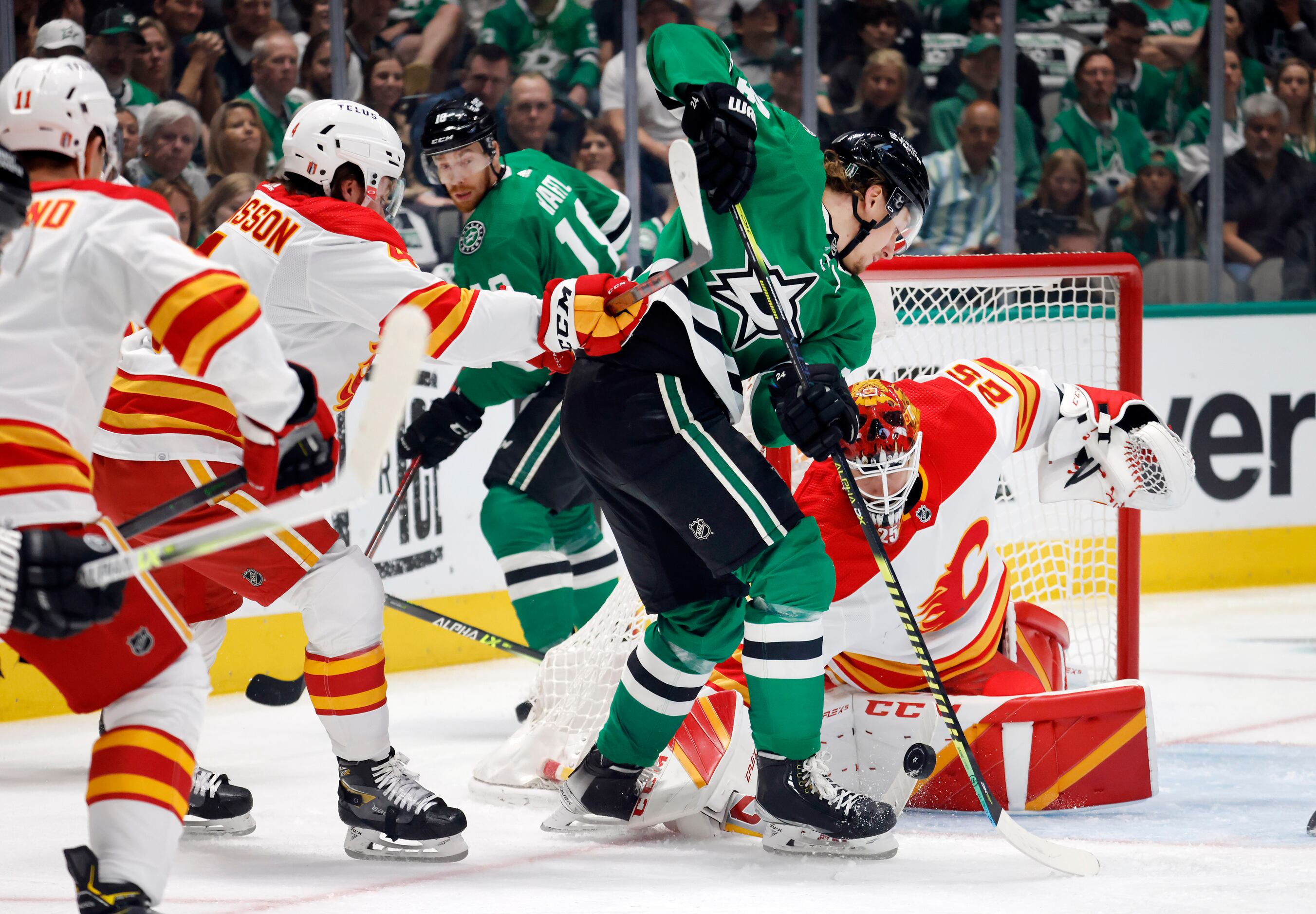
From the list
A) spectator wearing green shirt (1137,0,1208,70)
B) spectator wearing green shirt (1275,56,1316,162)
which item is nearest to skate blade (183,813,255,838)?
spectator wearing green shirt (1137,0,1208,70)

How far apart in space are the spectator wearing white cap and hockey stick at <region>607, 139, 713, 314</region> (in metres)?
2.41

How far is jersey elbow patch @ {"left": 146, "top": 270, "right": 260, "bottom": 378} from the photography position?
1.68 metres

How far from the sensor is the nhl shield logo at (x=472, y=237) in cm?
356

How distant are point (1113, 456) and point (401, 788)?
1392mm

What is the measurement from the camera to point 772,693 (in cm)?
234

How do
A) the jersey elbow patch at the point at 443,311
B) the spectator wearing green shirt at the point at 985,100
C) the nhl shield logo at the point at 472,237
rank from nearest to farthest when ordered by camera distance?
1. the jersey elbow patch at the point at 443,311
2. the nhl shield logo at the point at 472,237
3. the spectator wearing green shirt at the point at 985,100

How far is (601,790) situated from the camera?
254 cm

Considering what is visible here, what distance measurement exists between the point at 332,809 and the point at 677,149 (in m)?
1.35

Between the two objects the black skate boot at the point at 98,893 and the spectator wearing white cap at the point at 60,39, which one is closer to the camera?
the black skate boot at the point at 98,893

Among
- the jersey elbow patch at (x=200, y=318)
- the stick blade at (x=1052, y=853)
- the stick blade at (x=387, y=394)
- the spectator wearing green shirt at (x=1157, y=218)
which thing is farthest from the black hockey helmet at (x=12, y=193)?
the spectator wearing green shirt at (x=1157, y=218)

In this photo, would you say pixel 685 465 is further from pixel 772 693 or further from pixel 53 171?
pixel 53 171

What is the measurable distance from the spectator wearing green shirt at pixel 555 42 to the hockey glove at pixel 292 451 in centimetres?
363

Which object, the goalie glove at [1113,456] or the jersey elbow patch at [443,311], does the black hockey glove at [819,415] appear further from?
the goalie glove at [1113,456]

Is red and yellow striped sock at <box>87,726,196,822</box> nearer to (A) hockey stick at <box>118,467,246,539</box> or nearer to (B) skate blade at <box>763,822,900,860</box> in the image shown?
(A) hockey stick at <box>118,467,246,539</box>
